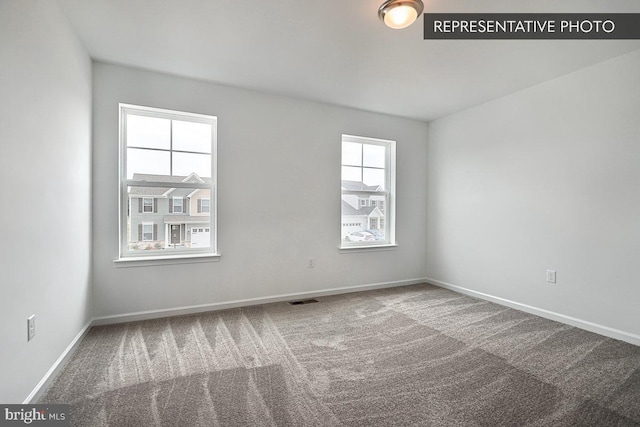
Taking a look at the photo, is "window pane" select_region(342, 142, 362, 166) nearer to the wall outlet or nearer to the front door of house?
the front door of house

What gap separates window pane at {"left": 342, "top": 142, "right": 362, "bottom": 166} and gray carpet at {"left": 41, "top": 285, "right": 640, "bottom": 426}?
2.15m

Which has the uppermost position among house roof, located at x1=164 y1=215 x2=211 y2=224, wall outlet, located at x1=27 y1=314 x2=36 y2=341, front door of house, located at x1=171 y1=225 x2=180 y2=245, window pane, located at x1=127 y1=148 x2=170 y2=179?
window pane, located at x1=127 y1=148 x2=170 y2=179

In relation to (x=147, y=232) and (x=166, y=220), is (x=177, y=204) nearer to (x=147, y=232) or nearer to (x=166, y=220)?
(x=166, y=220)

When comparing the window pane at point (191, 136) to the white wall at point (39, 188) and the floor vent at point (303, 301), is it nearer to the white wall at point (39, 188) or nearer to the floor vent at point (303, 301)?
the white wall at point (39, 188)

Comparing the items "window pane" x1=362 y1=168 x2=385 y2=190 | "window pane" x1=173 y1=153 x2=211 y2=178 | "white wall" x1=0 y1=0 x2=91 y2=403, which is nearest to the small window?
"window pane" x1=173 y1=153 x2=211 y2=178

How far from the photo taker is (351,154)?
14.0 feet

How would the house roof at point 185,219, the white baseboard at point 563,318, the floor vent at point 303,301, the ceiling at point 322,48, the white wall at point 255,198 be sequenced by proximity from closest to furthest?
the ceiling at point 322,48 < the white baseboard at point 563,318 < the white wall at point 255,198 < the house roof at point 185,219 < the floor vent at point 303,301

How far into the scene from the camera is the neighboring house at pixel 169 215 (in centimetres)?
310

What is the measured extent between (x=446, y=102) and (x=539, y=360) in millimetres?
3054

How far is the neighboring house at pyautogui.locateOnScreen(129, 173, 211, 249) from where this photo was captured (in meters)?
3.10

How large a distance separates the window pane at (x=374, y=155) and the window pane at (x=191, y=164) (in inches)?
87.1

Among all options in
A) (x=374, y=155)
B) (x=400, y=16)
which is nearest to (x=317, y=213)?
(x=374, y=155)

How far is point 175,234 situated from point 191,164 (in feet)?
2.66

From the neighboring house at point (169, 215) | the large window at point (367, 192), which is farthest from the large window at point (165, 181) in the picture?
the large window at point (367, 192)
